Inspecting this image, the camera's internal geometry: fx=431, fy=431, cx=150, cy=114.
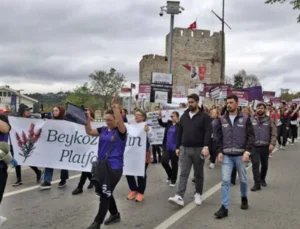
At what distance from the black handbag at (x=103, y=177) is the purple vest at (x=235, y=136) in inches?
79.5

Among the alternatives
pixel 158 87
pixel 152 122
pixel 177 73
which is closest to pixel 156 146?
pixel 152 122

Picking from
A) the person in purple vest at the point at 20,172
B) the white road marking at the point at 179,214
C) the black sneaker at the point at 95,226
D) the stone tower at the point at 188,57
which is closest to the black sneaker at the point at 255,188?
the white road marking at the point at 179,214

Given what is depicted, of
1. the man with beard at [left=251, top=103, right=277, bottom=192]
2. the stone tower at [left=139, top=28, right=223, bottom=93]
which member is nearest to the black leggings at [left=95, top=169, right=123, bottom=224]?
the man with beard at [left=251, top=103, right=277, bottom=192]

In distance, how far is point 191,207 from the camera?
7.16 m

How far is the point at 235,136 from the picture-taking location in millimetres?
6711

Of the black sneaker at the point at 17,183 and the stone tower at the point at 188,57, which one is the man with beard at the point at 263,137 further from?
the stone tower at the point at 188,57

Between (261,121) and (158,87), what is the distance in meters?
7.90

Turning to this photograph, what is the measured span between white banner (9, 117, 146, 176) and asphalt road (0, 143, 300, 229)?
51 cm

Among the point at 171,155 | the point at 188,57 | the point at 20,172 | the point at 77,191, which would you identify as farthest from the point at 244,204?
the point at 188,57

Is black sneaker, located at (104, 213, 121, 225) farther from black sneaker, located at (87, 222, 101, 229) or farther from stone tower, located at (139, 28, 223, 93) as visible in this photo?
stone tower, located at (139, 28, 223, 93)

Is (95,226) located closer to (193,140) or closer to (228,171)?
(228,171)

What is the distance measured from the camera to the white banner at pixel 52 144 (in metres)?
9.06

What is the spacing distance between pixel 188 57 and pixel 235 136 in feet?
164

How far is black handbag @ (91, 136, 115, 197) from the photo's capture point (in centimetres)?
560
